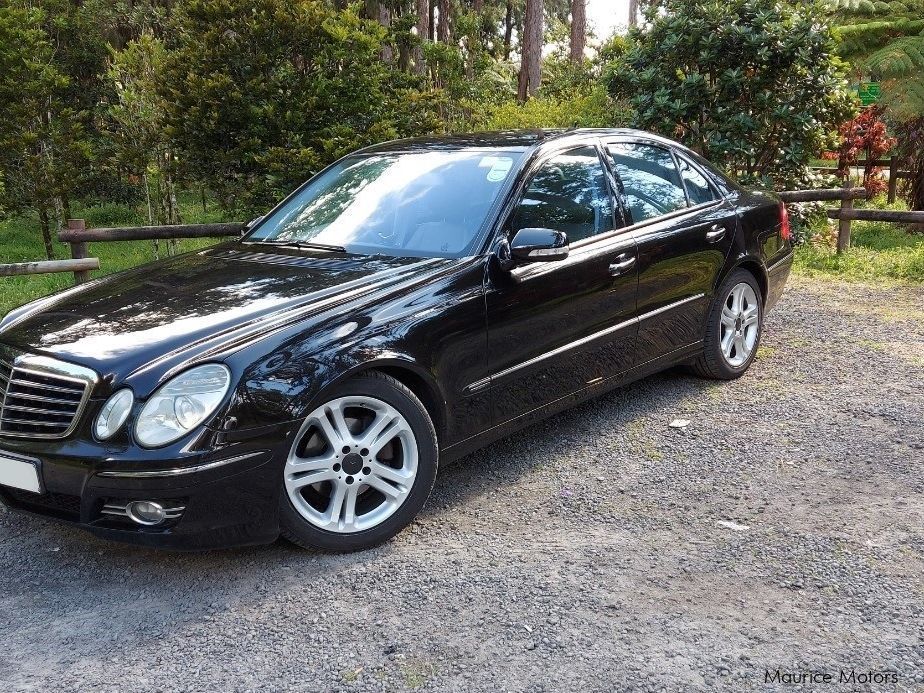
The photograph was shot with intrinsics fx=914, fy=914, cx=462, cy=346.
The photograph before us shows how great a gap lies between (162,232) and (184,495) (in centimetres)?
530

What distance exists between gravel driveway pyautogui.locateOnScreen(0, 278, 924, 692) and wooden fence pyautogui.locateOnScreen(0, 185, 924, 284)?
2.37 metres

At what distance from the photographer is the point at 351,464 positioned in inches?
142

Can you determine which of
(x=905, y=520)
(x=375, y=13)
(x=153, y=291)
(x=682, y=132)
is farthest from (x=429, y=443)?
(x=375, y=13)

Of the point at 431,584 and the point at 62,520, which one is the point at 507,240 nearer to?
the point at 431,584

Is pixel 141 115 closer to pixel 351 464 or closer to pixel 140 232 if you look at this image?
pixel 140 232

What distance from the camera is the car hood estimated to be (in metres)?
3.43

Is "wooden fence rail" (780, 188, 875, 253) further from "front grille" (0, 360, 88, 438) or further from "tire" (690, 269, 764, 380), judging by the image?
"front grille" (0, 360, 88, 438)

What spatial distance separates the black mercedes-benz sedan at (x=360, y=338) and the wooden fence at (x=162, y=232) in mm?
1343

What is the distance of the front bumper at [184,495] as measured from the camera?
10.4 feet

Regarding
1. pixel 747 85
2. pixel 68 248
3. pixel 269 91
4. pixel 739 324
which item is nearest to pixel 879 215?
pixel 747 85

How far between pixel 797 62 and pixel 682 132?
151 centimetres

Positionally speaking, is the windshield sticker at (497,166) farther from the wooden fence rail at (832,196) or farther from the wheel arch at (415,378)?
the wooden fence rail at (832,196)

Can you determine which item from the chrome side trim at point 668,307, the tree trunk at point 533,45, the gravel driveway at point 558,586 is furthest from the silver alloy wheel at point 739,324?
the tree trunk at point 533,45

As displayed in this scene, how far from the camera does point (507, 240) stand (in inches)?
168
